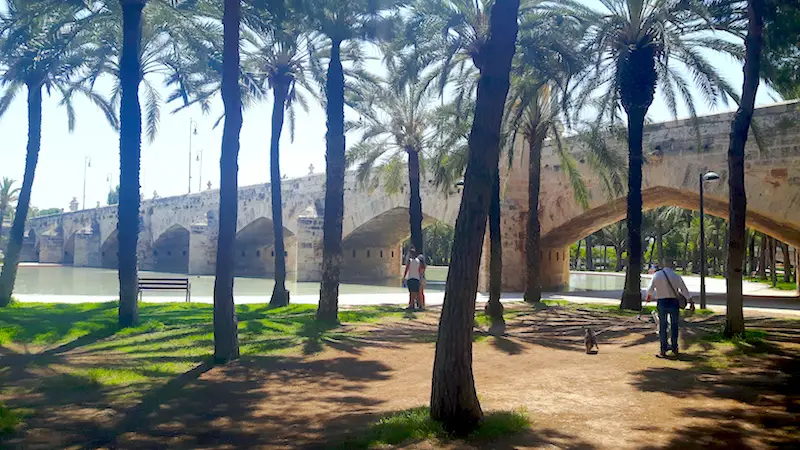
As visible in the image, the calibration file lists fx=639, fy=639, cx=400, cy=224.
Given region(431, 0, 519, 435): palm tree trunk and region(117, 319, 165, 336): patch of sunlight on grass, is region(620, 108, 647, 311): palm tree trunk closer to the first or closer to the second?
region(117, 319, 165, 336): patch of sunlight on grass

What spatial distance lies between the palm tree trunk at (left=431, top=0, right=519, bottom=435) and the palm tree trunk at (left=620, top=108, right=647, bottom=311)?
923 centimetres

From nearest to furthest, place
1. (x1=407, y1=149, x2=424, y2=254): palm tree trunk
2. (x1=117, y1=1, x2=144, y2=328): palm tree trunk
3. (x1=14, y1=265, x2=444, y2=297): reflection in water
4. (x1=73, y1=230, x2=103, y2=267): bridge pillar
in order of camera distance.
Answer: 1. (x1=117, y1=1, x2=144, y2=328): palm tree trunk
2. (x1=407, y1=149, x2=424, y2=254): palm tree trunk
3. (x1=14, y1=265, x2=444, y2=297): reflection in water
4. (x1=73, y1=230, x2=103, y2=267): bridge pillar

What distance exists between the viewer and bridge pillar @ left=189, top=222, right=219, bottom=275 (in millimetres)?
32434

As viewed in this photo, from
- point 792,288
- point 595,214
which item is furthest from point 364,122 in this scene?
point 792,288

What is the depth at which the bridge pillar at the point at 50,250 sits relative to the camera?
5150 centimetres

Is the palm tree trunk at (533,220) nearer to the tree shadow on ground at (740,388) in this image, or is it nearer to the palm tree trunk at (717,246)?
the tree shadow on ground at (740,388)

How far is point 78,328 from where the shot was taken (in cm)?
957

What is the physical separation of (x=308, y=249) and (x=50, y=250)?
35.3 m

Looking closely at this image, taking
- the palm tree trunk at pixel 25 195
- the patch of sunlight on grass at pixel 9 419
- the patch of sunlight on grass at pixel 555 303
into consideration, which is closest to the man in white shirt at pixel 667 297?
the patch of sunlight on grass at pixel 9 419

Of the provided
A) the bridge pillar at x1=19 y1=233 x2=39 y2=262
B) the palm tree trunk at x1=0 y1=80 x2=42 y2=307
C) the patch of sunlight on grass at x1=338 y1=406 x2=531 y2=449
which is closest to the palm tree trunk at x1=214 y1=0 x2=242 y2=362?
the patch of sunlight on grass at x1=338 y1=406 x2=531 y2=449

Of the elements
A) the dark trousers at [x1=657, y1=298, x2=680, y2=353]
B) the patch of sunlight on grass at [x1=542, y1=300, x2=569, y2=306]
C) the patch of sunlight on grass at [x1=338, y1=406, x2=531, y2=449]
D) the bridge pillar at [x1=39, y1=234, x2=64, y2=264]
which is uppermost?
the bridge pillar at [x1=39, y1=234, x2=64, y2=264]

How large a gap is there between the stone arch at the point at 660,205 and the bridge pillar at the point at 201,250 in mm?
18499

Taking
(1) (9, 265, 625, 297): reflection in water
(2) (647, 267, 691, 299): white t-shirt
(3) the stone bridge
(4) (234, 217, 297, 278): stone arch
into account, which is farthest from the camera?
(4) (234, 217, 297, 278): stone arch

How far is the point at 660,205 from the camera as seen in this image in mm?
19672
